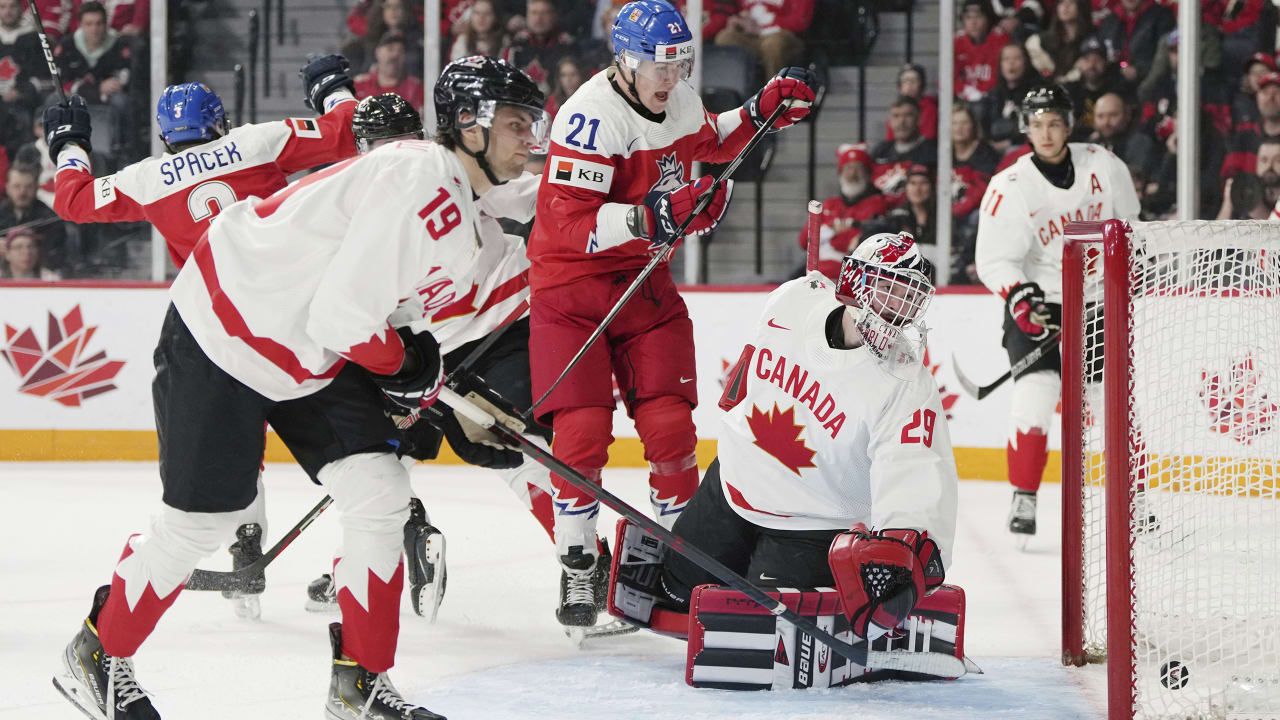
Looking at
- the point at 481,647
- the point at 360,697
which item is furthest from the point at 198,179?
the point at 360,697

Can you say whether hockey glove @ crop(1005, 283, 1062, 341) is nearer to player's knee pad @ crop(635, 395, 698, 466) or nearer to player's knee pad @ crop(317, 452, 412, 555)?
player's knee pad @ crop(635, 395, 698, 466)

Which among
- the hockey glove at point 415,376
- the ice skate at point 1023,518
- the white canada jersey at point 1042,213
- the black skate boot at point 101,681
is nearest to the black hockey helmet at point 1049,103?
the white canada jersey at point 1042,213

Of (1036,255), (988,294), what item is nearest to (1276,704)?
(1036,255)

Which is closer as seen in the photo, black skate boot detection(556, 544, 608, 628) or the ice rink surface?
the ice rink surface

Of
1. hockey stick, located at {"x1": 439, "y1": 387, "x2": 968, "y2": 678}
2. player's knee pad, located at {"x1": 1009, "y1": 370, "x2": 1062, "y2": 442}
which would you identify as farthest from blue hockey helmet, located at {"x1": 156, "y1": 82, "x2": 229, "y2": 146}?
player's knee pad, located at {"x1": 1009, "y1": 370, "x2": 1062, "y2": 442}

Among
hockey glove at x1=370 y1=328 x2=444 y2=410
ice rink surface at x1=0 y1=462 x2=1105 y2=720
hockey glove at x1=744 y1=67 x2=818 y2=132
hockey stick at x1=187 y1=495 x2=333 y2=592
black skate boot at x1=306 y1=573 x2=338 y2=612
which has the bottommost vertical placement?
ice rink surface at x1=0 y1=462 x2=1105 y2=720

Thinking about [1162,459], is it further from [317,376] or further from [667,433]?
[317,376]

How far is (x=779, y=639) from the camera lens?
2.29 m

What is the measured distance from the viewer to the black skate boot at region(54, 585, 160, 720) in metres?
2.02

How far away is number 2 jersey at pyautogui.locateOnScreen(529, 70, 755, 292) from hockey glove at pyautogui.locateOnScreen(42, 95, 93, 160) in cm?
114

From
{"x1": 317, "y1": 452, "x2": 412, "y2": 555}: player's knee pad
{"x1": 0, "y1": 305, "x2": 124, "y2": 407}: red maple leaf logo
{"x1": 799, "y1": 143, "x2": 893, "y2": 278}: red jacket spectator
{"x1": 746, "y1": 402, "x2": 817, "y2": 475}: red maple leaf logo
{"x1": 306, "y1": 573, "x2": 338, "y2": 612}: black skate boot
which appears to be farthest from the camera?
{"x1": 799, "y1": 143, "x2": 893, "y2": 278}: red jacket spectator

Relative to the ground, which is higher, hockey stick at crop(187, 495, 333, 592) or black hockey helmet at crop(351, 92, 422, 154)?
black hockey helmet at crop(351, 92, 422, 154)

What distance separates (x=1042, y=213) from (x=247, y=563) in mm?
2303

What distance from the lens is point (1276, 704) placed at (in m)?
2.22
